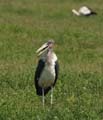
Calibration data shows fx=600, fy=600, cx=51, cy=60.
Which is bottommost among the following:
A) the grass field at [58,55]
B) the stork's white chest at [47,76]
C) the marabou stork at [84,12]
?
the marabou stork at [84,12]

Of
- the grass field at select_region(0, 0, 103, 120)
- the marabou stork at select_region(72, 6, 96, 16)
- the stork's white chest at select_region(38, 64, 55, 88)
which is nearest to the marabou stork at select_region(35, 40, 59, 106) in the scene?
the stork's white chest at select_region(38, 64, 55, 88)

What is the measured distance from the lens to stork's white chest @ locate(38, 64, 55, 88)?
37.6ft

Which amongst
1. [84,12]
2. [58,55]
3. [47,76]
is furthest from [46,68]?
[84,12]

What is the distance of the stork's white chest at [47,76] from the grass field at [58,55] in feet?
1.28

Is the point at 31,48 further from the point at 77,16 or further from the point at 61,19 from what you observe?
the point at 77,16

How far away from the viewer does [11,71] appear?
1458cm

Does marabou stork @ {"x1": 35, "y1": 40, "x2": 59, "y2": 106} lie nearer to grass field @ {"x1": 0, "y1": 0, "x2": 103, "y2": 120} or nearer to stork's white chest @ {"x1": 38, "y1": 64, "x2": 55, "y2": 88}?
stork's white chest @ {"x1": 38, "y1": 64, "x2": 55, "y2": 88}

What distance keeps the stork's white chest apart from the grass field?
389 mm

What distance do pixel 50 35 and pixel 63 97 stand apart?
1030cm

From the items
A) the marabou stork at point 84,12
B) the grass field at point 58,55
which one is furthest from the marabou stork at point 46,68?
the marabou stork at point 84,12

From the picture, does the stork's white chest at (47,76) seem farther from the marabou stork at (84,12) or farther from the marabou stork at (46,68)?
the marabou stork at (84,12)

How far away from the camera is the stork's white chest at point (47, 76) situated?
A: 11448 mm

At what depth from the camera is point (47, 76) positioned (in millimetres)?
11539

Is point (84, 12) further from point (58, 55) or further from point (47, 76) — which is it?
point (47, 76)
